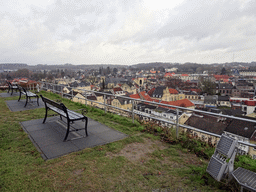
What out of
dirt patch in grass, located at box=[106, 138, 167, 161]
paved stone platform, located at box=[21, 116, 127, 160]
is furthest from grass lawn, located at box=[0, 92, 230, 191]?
paved stone platform, located at box=[21, 116, 127, 160]

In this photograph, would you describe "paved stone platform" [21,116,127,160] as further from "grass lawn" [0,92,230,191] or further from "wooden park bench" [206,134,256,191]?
"wooden park bench" [206,134,256,191]

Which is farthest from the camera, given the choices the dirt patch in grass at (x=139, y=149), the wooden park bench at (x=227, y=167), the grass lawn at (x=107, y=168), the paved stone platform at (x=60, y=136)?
the paved stone platform at (x=60, y=136)

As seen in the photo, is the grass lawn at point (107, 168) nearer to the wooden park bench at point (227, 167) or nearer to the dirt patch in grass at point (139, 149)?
the dirt patch in grass at point (139, 149)

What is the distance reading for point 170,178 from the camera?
293 cm

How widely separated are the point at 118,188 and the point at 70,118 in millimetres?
2390

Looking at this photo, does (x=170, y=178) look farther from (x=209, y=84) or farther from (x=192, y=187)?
(x=209, y=84)

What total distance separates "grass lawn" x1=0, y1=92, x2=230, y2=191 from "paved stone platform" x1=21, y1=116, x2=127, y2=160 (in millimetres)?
196

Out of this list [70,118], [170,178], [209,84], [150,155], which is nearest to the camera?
[170,178]

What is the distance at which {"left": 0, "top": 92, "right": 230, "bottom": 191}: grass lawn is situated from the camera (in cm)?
270

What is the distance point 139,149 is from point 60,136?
2.06m

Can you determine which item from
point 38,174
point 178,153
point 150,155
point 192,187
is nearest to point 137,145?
point 150,155

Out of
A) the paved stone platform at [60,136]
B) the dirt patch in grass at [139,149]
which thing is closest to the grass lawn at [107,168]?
the dirt patch in grass at [139,149]

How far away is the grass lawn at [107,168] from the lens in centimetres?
270

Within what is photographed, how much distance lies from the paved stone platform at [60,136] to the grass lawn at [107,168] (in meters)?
0.20
